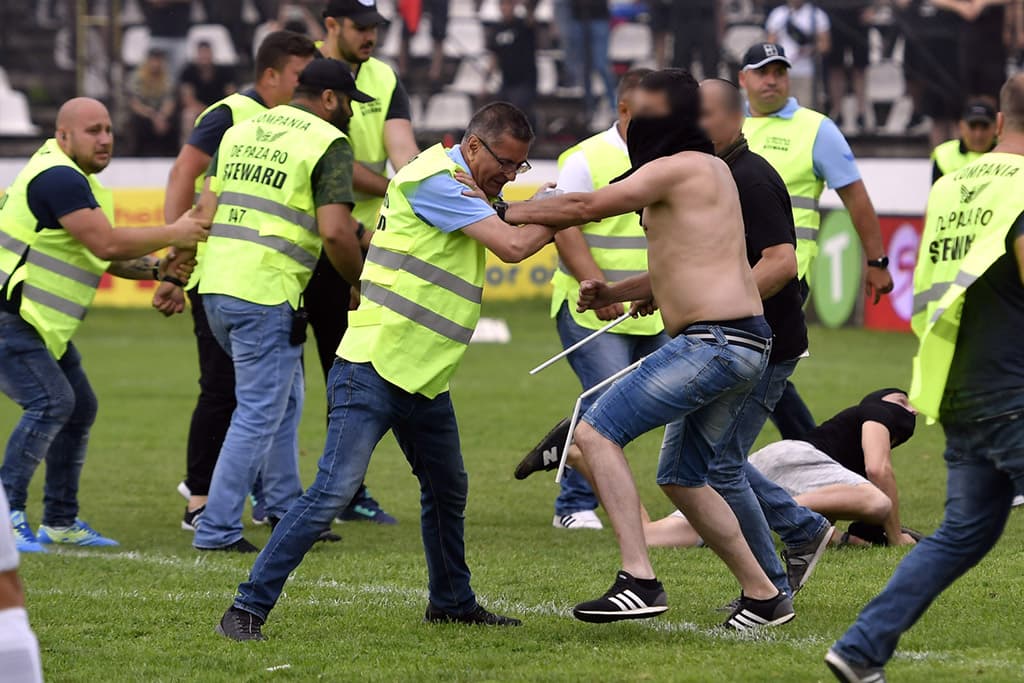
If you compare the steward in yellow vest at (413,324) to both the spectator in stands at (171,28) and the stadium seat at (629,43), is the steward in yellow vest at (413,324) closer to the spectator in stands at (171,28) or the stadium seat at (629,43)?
the stadium seat at (629,43)

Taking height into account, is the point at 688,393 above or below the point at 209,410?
above

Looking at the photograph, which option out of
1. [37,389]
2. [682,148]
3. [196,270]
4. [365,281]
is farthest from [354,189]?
[682,148]

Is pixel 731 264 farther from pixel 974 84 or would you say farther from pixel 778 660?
pixel 974 84

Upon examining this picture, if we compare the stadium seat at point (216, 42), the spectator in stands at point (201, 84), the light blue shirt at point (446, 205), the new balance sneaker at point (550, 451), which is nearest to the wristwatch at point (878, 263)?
the new balance sneaker at point (550, 451)

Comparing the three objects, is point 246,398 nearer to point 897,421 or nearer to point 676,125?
point 676,125

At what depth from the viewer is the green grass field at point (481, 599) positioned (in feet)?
18.1

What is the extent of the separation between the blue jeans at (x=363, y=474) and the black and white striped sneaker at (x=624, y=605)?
0.80 metres

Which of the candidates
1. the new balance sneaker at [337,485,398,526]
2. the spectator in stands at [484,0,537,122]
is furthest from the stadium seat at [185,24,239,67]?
the new balance sneaker at [337,485,398,526]

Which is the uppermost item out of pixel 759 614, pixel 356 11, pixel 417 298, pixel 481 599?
pixel 356 11

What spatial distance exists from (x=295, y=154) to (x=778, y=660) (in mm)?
3798

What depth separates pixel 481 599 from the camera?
268 inches

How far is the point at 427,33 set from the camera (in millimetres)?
23953

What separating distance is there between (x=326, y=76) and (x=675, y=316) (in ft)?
10.1

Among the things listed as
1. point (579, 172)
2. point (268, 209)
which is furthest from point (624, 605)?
point (579, 172)
